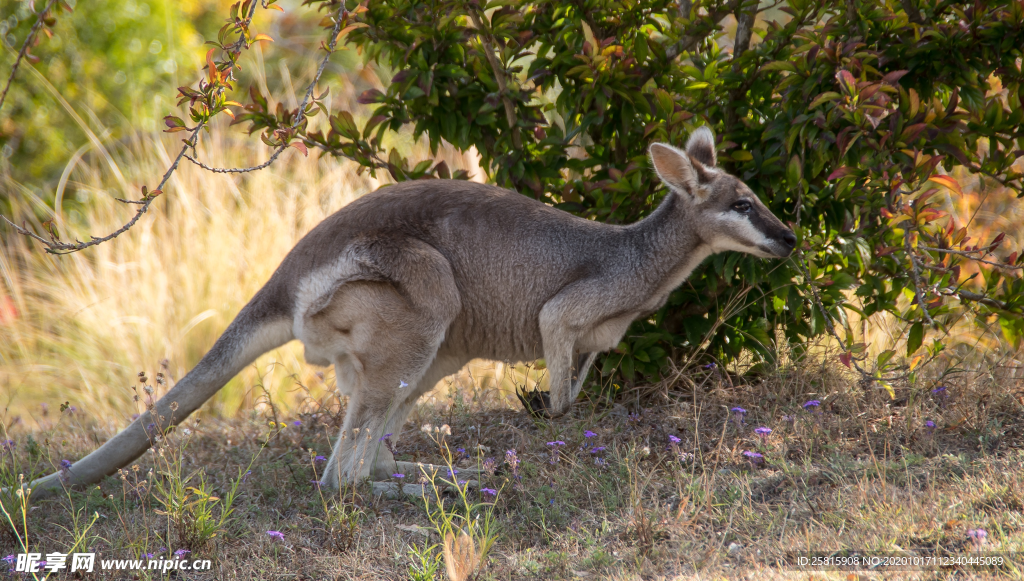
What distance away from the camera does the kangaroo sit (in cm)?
410

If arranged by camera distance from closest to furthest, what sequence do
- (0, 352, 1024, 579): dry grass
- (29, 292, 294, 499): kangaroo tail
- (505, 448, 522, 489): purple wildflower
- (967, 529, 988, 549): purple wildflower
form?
(967, 529, 988, 549): purple wildflower, (0, 352, 1024, 579): dry grass, (505, 448, 522, 489): purple wildflower, (29, 292, 294, 499): kangaroo tail

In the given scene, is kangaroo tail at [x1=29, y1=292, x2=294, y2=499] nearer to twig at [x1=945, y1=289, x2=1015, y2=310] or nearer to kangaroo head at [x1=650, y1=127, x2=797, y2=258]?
kangaroo head at [x1=650, y1=127, x2=797, y2=258]

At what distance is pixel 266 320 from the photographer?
4.23 m

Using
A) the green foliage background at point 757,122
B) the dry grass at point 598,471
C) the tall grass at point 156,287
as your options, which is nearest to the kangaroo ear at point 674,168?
the green foliage background at point 757,122

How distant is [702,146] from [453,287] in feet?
4.67

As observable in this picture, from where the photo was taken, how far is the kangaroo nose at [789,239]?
158 inches

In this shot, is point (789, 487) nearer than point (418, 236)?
Yes

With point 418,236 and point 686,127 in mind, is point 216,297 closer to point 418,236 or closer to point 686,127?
point 418,236

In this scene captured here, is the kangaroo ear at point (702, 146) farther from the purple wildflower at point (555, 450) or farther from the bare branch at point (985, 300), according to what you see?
the purple wildflower at point (555, 450)

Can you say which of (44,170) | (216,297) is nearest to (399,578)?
(216,297)

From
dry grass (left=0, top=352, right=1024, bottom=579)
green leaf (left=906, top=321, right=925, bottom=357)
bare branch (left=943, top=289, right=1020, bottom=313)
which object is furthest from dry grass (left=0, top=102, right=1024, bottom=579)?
bare branch (left=943, top=289, right=1020, bottom=313)

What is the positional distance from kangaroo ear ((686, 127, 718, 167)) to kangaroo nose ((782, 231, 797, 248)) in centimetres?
54

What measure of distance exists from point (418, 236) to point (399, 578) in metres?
1.74

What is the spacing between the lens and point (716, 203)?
423 centimetres
